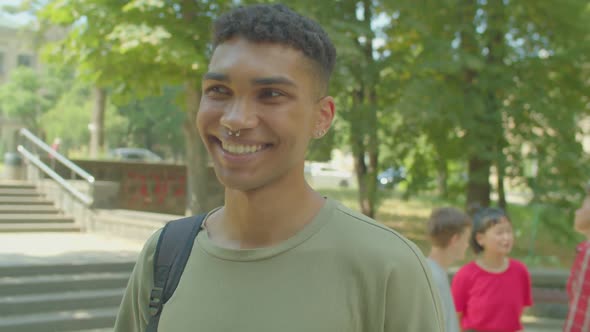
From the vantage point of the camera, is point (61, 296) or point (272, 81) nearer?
point (272, 81)

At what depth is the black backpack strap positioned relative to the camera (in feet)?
5.18

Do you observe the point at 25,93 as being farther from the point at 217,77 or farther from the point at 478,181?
the point at 217,77

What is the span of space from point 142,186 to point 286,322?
1866 centimetres

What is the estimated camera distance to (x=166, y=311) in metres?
1.55

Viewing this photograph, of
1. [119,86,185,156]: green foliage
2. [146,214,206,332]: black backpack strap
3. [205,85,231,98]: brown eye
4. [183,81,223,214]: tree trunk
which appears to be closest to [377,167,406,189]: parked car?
[183,81,223,214]: tree trunk

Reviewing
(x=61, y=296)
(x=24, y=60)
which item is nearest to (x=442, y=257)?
(x=61, y=296)

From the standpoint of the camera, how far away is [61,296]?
8.17m

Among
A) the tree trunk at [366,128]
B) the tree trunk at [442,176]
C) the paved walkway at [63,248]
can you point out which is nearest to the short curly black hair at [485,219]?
the paved walkway at [63,248]

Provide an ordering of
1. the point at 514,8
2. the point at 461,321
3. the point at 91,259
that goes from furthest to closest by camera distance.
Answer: the point at 514,8 < the point at 91,259 < the point at 461,321

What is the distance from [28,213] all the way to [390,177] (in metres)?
7.84

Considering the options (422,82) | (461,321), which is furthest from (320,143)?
(461,321)

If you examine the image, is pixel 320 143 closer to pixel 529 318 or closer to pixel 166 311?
pixel 529 318

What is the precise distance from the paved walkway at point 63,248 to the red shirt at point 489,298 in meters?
6.10

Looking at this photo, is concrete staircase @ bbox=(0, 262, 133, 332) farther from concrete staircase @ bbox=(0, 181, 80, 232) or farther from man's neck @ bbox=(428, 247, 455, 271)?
man's neck @ bbox=(428, 247, 455, 271)
